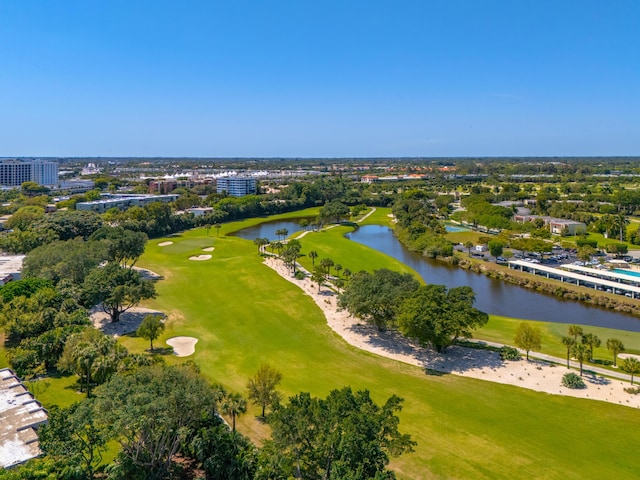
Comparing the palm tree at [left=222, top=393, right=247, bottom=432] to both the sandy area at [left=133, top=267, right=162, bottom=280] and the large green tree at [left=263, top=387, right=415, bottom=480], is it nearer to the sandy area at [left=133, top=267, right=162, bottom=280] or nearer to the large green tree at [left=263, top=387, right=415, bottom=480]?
the large green tree at [left=263, top=387, right=415, bottom=480]

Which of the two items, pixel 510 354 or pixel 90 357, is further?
pixel 510 354

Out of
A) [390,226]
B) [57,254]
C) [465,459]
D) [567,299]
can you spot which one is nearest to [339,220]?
[390,226]

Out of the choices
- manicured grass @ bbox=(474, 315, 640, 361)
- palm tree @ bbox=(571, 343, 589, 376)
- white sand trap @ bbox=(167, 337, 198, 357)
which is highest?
palm tree @ bbox=(571, 343, 589, 376)

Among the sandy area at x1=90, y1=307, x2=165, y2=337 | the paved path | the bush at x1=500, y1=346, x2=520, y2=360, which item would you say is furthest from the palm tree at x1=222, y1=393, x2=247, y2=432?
the paved path

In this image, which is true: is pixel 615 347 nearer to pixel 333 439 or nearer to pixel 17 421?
pixel 333 439

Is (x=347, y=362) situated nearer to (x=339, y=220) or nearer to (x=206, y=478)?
(x=206, y=478)

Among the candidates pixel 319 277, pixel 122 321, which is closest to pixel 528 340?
pixel 319 277
